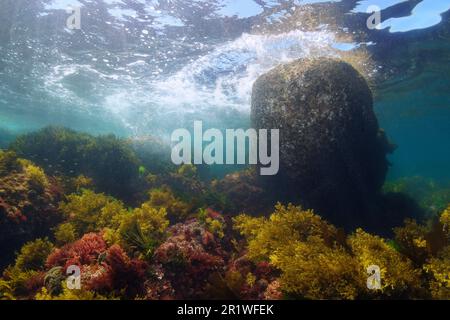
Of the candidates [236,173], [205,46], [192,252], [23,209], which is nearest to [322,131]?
[236,173]

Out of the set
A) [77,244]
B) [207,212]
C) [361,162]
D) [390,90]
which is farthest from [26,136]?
[390,90]

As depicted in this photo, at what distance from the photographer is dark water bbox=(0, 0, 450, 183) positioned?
12172 mm

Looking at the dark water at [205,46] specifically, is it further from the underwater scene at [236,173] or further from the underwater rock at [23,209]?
the underwater rock at [23,209]

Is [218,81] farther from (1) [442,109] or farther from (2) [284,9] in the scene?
(1) [442,109]

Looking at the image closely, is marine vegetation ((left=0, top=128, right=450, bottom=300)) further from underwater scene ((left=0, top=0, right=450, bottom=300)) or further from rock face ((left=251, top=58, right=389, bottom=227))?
rock face ((left=251, top=58, right=389, bottom=227))

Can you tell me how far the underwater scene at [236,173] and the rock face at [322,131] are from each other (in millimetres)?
65

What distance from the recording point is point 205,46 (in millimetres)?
15555

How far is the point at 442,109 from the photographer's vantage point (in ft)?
109

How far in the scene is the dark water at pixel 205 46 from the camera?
12.2m

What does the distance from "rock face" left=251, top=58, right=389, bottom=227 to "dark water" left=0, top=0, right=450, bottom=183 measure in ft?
10.2

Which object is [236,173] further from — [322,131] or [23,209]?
[23,209]

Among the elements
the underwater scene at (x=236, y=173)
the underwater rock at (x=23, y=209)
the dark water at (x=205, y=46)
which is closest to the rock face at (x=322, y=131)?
the underwater scene at (x=236, y=173)

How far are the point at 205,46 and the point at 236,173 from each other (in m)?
6.94
